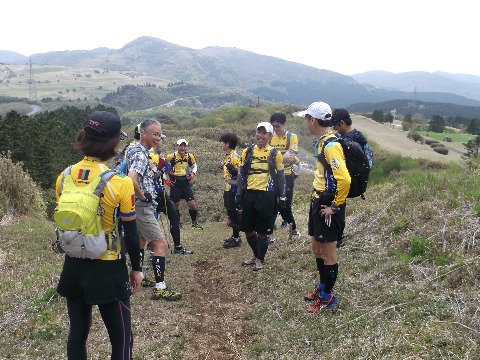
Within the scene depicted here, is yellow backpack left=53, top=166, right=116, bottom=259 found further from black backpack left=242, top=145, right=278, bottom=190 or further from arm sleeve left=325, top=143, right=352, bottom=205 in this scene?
black backpack left=242, top=145, right=278, bottom=190

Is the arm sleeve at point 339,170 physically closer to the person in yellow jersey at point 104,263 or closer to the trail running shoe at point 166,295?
the person in yellow jersey at point 104,263

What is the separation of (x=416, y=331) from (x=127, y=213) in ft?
10.5

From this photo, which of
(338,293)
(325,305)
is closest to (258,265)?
(338,293)

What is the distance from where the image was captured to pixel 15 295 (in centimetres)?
626

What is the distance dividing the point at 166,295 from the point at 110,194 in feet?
11.7

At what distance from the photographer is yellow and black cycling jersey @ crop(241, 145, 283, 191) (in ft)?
24.5

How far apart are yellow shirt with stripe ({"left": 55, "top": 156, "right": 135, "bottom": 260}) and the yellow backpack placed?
0.14 feet

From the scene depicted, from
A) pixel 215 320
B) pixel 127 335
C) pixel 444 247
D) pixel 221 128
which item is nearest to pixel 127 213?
pixel 127 335

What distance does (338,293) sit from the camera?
585 centimetres

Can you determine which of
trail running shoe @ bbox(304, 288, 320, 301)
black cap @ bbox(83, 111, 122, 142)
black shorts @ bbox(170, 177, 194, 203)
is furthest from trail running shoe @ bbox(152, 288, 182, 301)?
black shorts @ bbox(170, 177, 194, 203)

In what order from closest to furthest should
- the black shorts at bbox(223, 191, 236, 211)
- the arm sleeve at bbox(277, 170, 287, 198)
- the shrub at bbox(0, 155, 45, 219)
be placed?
the arm sleeve at bbox(277, 170, 287, 198), the black shorts at bbox(223, 191, 236, 211), the shrub at bbox(0, 155, 45, 219)

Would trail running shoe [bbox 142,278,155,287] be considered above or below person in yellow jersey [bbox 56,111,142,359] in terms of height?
below

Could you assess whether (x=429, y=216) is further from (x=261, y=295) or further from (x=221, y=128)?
(x=221, y=128)

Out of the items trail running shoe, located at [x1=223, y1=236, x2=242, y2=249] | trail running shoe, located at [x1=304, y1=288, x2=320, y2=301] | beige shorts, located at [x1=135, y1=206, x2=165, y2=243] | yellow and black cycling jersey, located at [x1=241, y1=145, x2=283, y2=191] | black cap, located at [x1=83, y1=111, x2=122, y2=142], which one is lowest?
trail running shoe, located at [x1=223, y1=236, x2=242, y2=249]
